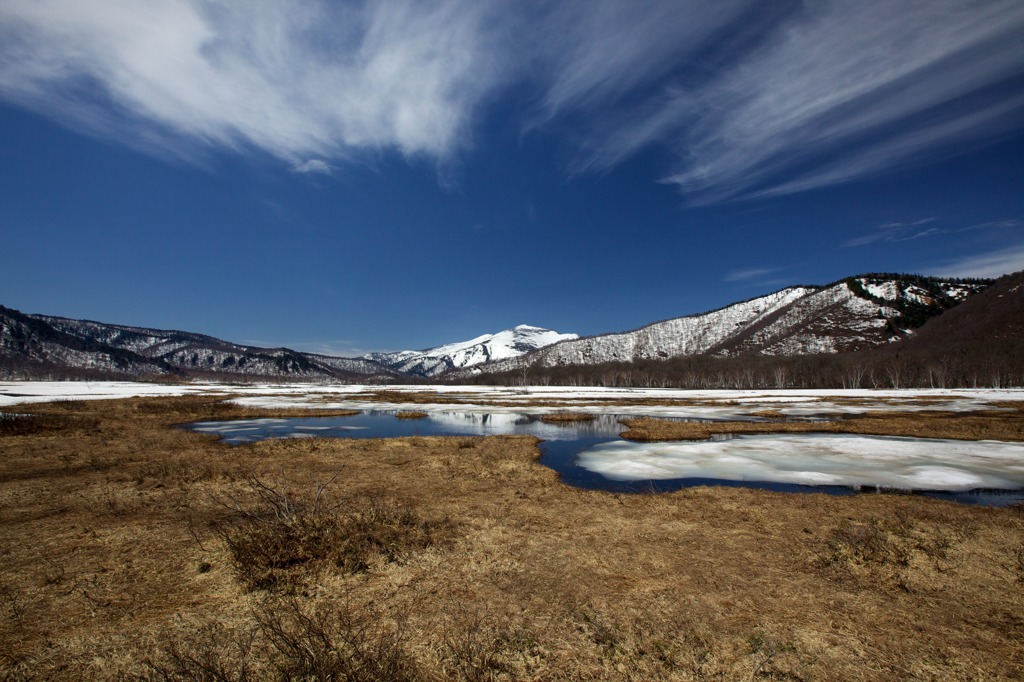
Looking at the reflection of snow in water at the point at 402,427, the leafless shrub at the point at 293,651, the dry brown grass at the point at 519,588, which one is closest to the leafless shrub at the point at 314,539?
the dry brown grass at the point at 519,588

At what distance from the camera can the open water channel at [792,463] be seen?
16.5 m

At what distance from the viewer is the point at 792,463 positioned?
20.8 metres

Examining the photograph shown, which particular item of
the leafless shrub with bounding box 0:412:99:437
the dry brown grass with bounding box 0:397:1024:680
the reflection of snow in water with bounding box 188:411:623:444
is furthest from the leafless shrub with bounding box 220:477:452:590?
the leafless shrub with bounding box 0:412:99:437

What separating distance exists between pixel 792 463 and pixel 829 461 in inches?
78.8

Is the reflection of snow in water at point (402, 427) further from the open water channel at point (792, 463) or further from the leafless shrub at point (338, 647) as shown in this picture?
the leafless shrub at point (338, 647)

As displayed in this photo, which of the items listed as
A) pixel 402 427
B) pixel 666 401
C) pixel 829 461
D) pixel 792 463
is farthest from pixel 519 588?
pixel 666 401

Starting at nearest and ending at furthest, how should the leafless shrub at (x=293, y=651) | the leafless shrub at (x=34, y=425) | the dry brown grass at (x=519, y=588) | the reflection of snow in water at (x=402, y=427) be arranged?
the leafless shrub at (x=293, y=651), the dry brown grass at (x=519, y=588), the leafless shrub at (x=34, y=425), the reflection of snow in water at (x=402, y=427)

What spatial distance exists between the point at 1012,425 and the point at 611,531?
4074 centimetres

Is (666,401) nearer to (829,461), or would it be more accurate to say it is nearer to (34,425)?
(829,461)

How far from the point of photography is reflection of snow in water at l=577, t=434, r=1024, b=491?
57.5 feet

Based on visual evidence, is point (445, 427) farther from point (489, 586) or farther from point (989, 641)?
point (989, 641)

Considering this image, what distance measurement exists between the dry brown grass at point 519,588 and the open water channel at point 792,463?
2692 millimetres

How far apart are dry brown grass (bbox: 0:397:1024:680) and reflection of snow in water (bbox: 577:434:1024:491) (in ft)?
12.6

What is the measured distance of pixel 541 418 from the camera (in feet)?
148
